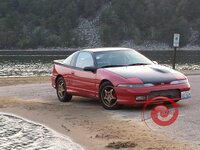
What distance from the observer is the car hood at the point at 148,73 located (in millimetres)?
10758

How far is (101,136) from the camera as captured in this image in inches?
333

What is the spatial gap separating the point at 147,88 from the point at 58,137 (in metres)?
2.73

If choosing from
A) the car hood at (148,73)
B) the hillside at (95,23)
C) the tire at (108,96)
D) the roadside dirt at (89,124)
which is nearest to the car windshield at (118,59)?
the car hood at (148,73)

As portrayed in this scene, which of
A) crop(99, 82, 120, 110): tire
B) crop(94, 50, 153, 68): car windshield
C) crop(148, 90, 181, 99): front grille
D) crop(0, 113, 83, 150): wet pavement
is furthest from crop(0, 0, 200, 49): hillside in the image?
crop(0, 113, 83, 150): wet pavement

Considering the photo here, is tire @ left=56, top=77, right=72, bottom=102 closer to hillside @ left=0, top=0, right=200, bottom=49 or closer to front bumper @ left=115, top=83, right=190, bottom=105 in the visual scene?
Result: front bumper @ left=115, top=83, right=190, bottom=105

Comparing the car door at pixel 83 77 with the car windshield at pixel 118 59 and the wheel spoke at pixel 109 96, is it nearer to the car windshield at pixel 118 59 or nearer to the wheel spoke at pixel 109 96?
the car windshield at pixel 118 59

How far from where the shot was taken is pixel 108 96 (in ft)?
36.7

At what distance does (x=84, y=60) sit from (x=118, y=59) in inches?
38.1

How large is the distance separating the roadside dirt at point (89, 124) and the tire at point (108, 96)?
0.57ft

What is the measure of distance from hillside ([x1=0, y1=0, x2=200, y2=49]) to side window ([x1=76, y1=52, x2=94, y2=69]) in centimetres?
13124

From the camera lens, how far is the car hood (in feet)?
35.3

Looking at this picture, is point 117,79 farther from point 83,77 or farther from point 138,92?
point 83,77

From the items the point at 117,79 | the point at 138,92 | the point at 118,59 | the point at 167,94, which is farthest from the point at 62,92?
the point at 167,94

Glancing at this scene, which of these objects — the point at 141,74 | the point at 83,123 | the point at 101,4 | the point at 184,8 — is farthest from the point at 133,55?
the point at 101,4
